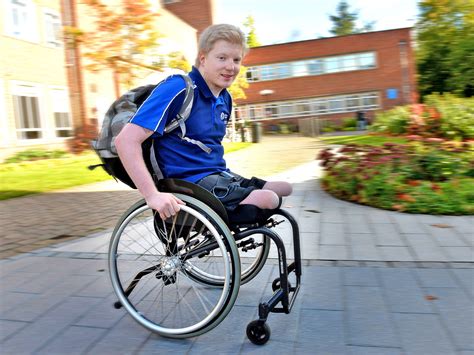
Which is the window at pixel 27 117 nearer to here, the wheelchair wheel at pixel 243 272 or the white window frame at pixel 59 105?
the white window frame at pixel 59 105

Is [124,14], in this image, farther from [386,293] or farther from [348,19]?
[348,19]

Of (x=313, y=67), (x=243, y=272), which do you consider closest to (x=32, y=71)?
(x=243, y=272)

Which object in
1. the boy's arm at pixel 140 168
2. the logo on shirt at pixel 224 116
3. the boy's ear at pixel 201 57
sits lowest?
the boy's arm at pixel 140 168

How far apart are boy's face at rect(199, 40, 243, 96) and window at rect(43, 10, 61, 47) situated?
1695 cm

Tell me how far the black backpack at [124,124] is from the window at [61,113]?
54.8ft

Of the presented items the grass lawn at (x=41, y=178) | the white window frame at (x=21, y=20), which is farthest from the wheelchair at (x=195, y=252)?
the white window frame at (x=21, y=20)

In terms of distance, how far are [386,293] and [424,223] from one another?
2053mm

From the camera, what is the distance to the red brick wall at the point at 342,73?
35.7m

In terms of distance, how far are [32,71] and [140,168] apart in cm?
1631

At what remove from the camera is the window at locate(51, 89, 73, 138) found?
1789 centimetres

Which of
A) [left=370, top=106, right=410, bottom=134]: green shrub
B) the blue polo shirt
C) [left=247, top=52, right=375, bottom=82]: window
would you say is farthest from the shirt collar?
[left=247, top=52, right=375, bottom=82]: window

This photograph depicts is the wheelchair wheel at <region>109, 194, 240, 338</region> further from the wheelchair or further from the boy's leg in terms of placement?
the boy's leg

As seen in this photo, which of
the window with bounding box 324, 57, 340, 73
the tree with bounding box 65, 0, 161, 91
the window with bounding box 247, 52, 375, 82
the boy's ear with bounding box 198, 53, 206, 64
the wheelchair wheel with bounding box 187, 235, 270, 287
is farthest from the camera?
the window with bounding box 324, 57, 340, 73

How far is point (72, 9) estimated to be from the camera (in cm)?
1708
